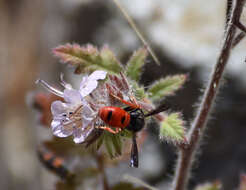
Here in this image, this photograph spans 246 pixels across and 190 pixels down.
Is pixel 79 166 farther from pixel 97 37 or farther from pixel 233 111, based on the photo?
pixel 97 37

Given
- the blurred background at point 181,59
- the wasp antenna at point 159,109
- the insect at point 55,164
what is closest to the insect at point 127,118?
the wasp antenna at point 159,109

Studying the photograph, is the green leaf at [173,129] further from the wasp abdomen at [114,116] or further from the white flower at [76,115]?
the white flower at [76,115]

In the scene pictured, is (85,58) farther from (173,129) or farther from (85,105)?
(173,129)

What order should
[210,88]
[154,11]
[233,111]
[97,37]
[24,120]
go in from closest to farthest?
[210,88]
[233,111]
[154,11]
[97,37]
[24,120]

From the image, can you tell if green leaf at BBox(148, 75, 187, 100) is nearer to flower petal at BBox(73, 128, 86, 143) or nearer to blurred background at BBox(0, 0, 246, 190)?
flower petal at BBox(73, 128, 86, 143)

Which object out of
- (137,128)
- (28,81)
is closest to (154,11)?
(137,128)

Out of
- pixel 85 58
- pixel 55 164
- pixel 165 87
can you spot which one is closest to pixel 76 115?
pixel 85 58

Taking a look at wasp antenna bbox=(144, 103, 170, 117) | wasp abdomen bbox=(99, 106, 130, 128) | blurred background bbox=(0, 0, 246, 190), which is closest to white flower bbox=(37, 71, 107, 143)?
wasp abdomen bbox=(99, 106, 130, 128)
